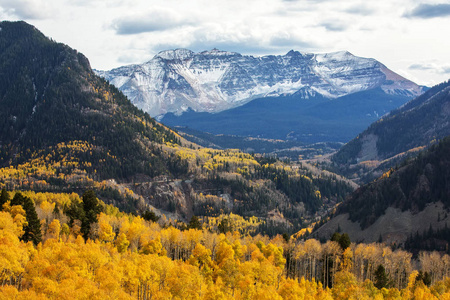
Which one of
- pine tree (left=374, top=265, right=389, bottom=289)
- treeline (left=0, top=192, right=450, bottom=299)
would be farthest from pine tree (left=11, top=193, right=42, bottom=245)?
pine tree (left=374, top=265, right=389, bottom=289)

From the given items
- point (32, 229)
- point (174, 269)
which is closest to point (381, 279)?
point (174, 269)

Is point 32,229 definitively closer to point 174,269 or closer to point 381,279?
point 174,269

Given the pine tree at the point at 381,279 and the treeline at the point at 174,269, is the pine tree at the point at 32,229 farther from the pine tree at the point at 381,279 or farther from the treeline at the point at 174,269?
the pine tree at the point at 381,279

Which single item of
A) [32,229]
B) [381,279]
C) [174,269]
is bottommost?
[381,279]

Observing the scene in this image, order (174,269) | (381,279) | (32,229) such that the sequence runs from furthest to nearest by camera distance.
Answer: (32,229) → (381,279) → (174,269)

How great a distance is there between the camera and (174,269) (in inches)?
5704

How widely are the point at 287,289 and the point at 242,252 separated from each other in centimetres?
5095

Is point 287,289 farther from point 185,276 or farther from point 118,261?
point 118,261

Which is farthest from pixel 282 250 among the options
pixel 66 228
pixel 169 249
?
pixel 66 228

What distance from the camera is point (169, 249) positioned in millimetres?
194875

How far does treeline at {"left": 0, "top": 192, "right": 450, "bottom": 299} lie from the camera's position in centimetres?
13000

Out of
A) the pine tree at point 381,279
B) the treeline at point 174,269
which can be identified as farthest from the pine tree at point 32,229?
the pine tree at point 381,279

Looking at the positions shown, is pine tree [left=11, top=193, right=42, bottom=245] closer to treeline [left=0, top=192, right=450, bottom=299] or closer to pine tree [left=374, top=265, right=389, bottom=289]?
treeline [left=0, top=192, right=450, bottom=299]

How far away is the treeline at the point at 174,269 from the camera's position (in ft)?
427
